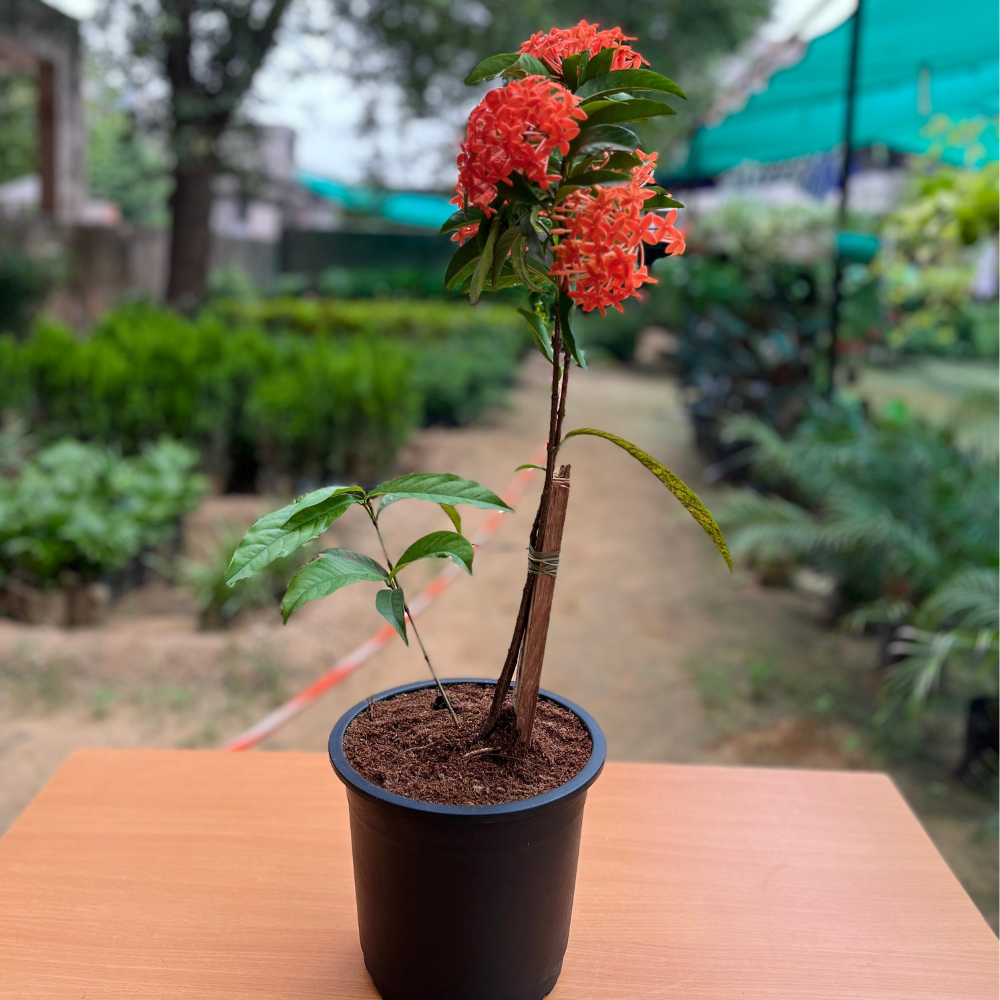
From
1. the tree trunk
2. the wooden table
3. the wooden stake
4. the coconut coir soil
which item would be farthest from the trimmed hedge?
the wooden stake

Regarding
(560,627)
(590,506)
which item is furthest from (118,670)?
(590,506)

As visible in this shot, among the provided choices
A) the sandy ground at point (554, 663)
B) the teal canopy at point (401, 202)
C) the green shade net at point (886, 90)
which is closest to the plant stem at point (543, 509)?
the sandy ground at point (554, 663)

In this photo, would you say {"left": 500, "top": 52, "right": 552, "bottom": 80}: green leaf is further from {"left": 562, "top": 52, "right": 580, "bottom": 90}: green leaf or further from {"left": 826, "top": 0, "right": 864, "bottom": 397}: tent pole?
{"left": 826, "top": 0, "right": 864, "bottom": 397}: tent pole

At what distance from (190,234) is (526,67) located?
8.17m

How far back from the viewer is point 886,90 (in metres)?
5.65

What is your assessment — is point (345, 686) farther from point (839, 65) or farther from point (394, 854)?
point (839, 65)

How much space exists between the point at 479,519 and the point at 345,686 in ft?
6.05

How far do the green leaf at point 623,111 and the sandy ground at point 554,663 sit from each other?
2138 mm

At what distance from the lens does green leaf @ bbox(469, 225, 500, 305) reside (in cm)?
82

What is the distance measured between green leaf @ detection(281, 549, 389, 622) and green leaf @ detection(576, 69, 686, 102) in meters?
0.50

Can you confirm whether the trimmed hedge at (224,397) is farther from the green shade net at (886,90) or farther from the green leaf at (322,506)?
the green leaf at (322,506)

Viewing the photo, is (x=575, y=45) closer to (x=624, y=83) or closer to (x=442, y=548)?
(x=624, y=83)

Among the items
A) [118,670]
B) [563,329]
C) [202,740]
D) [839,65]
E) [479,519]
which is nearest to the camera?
[563,329]

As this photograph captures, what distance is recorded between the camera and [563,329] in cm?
84
